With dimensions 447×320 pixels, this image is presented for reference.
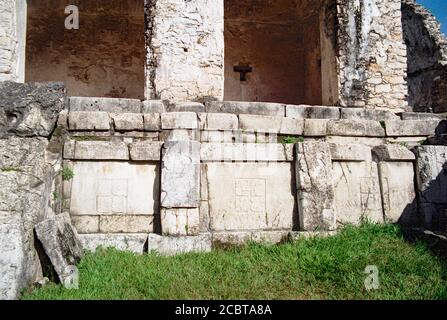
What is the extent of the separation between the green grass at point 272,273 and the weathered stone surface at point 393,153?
119 centimetres

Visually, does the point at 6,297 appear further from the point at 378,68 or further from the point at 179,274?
the point at 378,68

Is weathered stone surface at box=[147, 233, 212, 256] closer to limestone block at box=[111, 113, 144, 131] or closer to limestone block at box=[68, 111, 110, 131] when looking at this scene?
limestone block at box=[111, 113, 144, 131]

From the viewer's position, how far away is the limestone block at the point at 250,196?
14.8 feet

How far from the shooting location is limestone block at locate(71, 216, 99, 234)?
14.0ft

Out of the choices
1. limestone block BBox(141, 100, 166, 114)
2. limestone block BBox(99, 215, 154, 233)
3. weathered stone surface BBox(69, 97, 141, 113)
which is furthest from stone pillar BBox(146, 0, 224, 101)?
limestone block BBox(99, 215, 154, 233)

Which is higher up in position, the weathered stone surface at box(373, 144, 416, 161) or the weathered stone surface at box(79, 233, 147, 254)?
the weathered stone surface at box(373, 144, 416, 161)

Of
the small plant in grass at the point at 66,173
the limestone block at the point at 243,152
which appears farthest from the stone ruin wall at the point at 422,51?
the small plant in grass at the point at 66,173

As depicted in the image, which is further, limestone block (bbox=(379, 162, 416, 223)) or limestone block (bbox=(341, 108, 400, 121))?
limestone block (bbox=(341, 108, 400, 121))

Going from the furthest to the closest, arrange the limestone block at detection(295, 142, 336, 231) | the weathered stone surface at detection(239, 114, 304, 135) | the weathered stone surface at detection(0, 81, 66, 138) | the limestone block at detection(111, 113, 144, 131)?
1. the weathered stone surface at detection(239, 114, 304, 135)
2. the limestone block at detection(111, 113, 144, 131)
3. the limestone block at detection(295, 142, 336, 231)
4. the weathered stone surface at detection(0, 81, 66, 138)

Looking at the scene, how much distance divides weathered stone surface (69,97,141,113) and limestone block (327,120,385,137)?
270cm

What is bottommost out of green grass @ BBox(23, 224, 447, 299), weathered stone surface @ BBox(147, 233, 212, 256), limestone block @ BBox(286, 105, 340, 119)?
green grass @ BBox(23, 224, 447, 299)

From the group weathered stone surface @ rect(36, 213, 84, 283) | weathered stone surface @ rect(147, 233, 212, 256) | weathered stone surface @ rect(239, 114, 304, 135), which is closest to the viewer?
weathered stone surface @ rect(36, 213, 84, 283)
